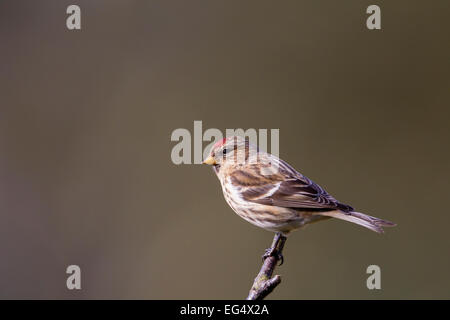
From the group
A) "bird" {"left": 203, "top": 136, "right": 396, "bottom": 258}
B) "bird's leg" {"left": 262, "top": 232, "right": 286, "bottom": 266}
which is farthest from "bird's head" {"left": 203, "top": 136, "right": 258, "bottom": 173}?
"bird's leg" {"left": 262, "top": 232, "right": 286, "bottom": 266}

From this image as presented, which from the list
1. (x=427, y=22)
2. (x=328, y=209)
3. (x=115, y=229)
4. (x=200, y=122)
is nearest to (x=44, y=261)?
(x=115, y=229)

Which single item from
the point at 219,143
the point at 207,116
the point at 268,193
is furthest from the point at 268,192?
the point at 207,116

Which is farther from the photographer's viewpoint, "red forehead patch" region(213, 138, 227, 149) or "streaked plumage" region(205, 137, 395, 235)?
"red forehead patch" region(213, 138, 227, 149)

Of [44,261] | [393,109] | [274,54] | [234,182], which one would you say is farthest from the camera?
[274,54]

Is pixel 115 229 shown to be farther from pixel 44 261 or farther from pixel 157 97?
pixel 157 97

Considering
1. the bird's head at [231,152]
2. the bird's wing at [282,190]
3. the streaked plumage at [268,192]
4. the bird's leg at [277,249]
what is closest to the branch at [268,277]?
the bird's leg at [277,249]

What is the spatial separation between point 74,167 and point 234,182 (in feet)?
13.6

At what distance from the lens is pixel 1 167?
7.68 metres

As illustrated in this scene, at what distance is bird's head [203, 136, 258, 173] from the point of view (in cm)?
411

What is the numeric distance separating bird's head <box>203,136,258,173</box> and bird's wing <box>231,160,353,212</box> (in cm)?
10

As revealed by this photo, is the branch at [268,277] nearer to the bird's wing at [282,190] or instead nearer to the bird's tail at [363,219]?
the bird's wing at [282,190]

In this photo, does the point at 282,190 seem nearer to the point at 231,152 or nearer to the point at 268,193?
the point at 268,193

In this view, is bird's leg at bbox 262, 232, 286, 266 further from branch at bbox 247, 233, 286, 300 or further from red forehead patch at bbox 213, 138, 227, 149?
red forehead patch at bbox 213, 138, 227, 149

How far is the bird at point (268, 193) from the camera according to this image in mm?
3771
